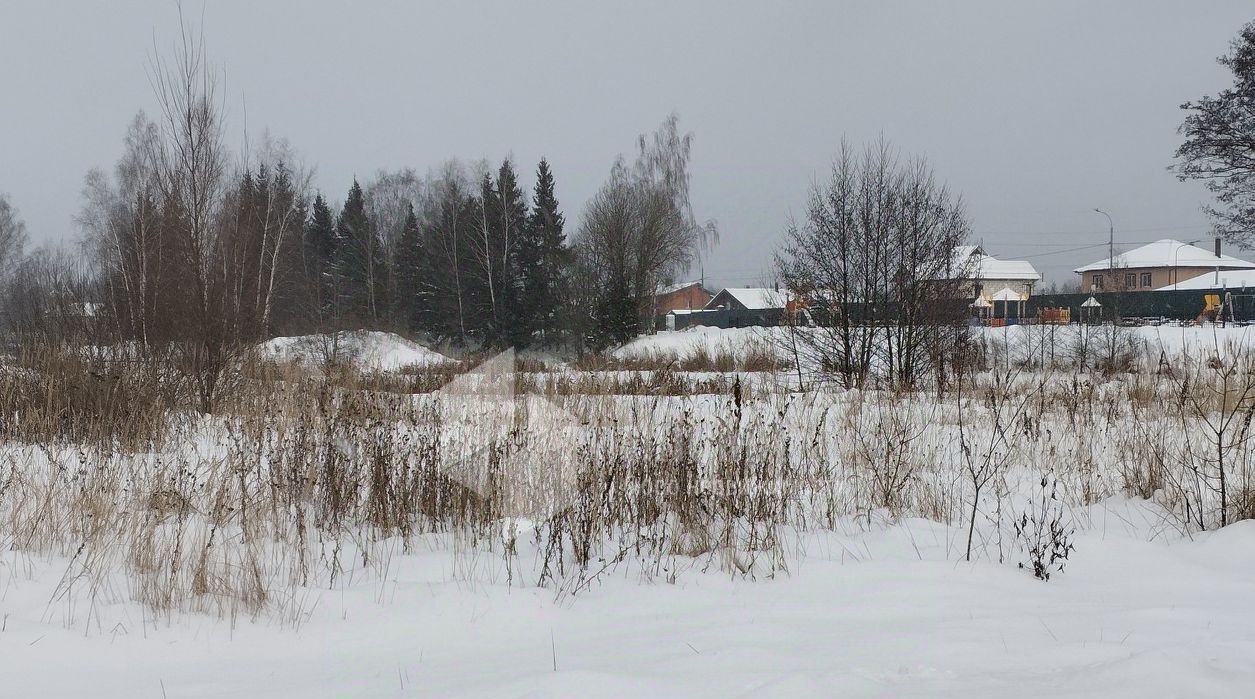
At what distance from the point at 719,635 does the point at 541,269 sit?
91.0 ft

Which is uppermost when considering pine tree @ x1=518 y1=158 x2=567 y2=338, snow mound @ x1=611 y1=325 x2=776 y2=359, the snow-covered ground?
pine tree @ x1=518 y1=158 x2=567 y2=338

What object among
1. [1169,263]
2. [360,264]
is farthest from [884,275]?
[1169,263]

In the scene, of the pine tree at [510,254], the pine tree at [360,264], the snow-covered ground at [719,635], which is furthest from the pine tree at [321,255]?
the snow-covered ground at [719,635]

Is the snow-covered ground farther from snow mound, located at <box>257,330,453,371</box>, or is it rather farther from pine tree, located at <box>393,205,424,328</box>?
pine tree, located at <box>393,205,424,328</box>

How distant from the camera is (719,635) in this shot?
2.45 m

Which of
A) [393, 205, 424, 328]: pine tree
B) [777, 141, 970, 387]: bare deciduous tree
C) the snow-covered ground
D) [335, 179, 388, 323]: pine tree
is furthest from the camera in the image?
[335, 179, 388, 323]: pine tree

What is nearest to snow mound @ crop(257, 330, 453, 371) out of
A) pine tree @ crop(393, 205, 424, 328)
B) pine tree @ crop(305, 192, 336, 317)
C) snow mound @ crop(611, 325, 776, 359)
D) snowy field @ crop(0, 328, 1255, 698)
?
snow mound @ crop(611, 325, 776, 359)

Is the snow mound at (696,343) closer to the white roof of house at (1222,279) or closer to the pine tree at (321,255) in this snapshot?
the pine tree at (321,255)

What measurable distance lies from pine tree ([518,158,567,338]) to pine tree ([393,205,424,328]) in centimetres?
665

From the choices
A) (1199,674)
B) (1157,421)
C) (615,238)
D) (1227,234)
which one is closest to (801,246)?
(1157,421)

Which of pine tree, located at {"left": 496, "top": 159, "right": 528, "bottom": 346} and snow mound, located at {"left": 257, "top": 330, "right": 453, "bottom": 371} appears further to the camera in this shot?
pine tree, located at {"left": 496, "top": 159, "right": 528, "bottom": 346}

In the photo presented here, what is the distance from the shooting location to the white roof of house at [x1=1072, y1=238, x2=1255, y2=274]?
6281 cm

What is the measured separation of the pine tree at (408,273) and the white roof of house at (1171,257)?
60851mm

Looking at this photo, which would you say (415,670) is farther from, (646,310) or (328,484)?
(646,310)
